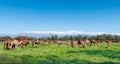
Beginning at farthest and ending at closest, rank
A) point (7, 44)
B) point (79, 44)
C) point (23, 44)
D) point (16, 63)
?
point (79, 44) → point (23, 44) → point (7, 44) → point (16, 63)

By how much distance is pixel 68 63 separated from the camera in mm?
23844

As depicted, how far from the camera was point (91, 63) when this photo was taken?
24641 mm

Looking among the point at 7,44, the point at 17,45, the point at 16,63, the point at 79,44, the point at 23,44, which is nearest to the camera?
the point at 16,63

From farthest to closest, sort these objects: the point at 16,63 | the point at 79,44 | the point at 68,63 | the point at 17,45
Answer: the point at 79,44, the point at 17,45, the point at 68,63, the point at 16,63

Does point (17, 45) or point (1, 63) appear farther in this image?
point (17, 45)

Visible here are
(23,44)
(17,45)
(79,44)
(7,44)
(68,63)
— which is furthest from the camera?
(79,44)

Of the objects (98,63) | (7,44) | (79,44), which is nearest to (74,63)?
(98,63)

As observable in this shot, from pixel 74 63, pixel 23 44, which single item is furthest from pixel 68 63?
pixel 23 44

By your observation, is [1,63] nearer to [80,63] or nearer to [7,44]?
[80,63]

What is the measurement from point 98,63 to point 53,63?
3792mm

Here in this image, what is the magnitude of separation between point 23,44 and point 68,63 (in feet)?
88.2

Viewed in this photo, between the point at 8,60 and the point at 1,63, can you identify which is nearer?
the point at 1,63

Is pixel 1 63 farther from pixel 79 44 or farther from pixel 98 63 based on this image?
pixel 79 44

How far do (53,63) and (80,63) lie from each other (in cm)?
233
